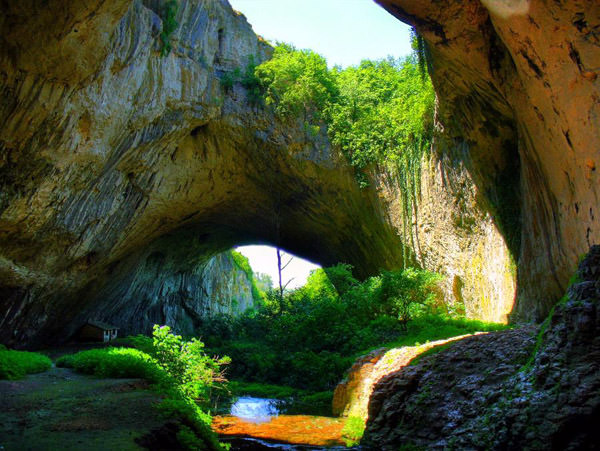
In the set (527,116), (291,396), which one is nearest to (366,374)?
(291,396)

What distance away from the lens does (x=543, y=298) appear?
870 centimetres

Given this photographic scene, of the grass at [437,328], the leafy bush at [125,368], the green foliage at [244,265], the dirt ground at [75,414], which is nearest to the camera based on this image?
the dirt ground at [75,414]

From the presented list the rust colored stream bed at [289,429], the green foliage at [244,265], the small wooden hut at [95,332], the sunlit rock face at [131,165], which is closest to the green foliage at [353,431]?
the rust colored stream bed at [289,429]

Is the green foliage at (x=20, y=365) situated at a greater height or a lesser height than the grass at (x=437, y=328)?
lesser

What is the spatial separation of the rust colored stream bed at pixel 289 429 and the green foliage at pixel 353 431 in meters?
0.11

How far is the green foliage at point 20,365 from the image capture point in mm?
7891

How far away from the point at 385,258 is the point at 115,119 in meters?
11.1

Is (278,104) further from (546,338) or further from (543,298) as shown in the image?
(546,338)

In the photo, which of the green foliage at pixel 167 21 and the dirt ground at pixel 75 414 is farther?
the green foliage at pixel 167 21

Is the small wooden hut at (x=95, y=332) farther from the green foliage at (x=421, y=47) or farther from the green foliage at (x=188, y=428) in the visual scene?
the green foliage at (x=421, y=47)

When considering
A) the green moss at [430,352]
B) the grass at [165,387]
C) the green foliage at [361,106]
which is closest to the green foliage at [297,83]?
the green foliage at [361,106]

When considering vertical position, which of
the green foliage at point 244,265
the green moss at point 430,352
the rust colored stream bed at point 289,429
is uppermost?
the green foliage at point 244,265

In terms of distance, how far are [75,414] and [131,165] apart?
10.2 metres

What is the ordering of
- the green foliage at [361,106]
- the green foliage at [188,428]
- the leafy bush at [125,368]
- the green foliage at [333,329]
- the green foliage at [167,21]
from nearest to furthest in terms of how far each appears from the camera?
the green foliage at [188,428] → the leafy bush at [125,368] → the green foliage at [333,329] → the green foliage at [167,21] → the green foliage at [361,106]
